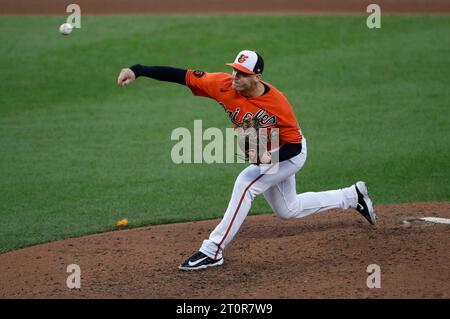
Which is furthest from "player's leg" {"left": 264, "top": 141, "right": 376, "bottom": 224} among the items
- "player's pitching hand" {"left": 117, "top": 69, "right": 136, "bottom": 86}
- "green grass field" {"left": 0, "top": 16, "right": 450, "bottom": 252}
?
"player's pitching hand" {"left": 117, "top": 69, "right": 136, "bottom": 86}

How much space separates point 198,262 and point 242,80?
152 cm

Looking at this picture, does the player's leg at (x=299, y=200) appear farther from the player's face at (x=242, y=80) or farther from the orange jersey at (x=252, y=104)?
the player's face at (x=242, y=80)

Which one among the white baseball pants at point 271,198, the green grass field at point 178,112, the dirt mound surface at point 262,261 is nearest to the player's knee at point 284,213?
the white baseball pants at point 271,198

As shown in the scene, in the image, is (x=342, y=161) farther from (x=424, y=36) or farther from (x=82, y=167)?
(x=424, y=36)

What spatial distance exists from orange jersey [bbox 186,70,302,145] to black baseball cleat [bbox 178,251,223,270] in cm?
113

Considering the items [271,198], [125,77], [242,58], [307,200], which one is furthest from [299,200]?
[125,77]

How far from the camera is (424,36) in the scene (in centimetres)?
1462

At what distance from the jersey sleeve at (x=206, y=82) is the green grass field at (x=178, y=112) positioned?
184 cm

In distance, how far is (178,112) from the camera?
464 inches

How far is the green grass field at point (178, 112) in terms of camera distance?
28.2ft

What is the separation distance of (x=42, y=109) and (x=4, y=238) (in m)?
4.78

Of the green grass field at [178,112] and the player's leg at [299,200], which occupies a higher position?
the green grass field at [178,112]

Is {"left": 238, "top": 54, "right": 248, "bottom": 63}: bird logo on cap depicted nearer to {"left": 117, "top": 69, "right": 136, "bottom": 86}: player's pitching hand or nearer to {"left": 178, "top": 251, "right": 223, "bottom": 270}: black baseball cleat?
{"left": 117, "top": 69, "right": 136, "bottom": 86}: player's pitching hand

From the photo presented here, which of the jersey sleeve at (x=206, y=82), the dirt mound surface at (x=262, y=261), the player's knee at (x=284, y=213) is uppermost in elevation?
the jersey sleeve at (x=206, y=82)
